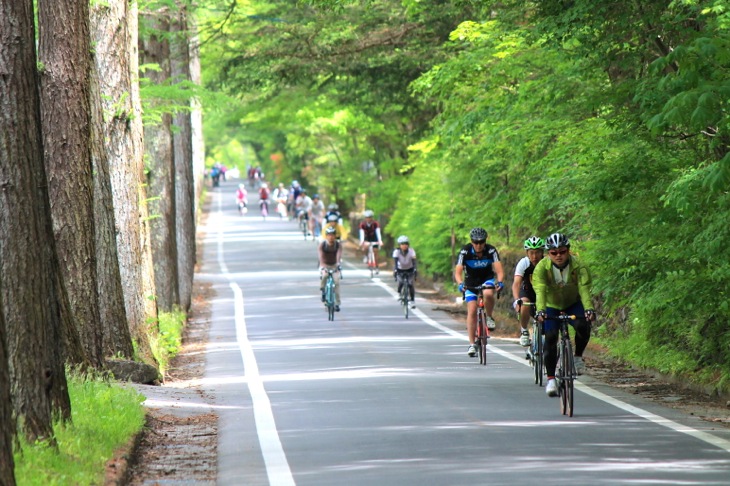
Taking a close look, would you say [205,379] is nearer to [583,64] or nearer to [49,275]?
[583,64]

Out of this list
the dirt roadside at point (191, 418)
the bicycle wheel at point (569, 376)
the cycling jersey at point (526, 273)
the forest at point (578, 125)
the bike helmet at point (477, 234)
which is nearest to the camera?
the dirt roadside at point (191, 418)

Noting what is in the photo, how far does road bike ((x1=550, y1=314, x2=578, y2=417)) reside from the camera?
1412 cm

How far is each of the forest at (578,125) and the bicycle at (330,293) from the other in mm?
3199

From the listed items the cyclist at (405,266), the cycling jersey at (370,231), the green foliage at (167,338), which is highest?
the cycling jersey at (370,231)

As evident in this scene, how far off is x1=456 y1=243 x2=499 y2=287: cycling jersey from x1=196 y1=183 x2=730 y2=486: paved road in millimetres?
1275

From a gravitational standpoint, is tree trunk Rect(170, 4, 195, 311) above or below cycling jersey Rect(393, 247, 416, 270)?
above

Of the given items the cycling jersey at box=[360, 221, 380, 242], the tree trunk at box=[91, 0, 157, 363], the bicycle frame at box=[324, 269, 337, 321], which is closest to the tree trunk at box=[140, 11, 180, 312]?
the bicycle frame at box=[324, 269, 337, 321]

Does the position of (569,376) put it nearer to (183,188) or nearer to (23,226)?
(23,226)

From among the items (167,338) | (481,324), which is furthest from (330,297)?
(481,324)

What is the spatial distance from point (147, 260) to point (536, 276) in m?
9.66

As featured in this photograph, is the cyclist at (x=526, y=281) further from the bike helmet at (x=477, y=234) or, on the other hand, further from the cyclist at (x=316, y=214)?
the cyclist at (x=316, y=214)

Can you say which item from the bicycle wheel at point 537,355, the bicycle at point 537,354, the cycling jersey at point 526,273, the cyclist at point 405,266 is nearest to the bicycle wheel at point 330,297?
the cyclist at point 405,266

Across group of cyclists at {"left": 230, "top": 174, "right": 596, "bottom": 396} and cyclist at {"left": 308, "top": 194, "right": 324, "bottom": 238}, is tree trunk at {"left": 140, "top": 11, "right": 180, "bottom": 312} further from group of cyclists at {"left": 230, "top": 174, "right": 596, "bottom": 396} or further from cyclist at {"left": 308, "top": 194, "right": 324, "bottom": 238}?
cyclist at {"left": 308, "top": 194, "right": 324, "bottom": 238}

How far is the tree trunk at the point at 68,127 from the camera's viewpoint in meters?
15.8
